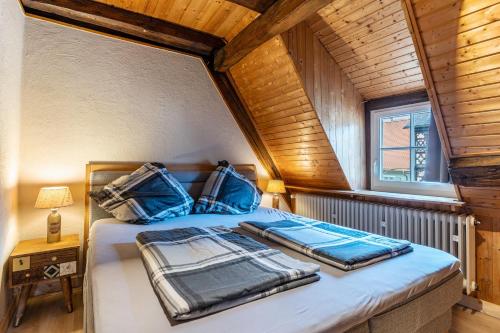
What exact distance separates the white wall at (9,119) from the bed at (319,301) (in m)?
0.78

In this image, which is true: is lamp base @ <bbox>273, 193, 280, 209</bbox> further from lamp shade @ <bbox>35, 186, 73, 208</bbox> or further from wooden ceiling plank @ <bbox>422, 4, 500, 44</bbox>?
wooden ceiling plank @ <bbox>422, 4, 500, 44</bbox>

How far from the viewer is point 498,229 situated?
2.06 meters

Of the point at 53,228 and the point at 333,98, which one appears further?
the point at 333,98

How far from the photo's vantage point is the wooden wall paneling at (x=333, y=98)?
8.22 ft

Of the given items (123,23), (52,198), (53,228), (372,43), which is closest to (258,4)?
(372,43)

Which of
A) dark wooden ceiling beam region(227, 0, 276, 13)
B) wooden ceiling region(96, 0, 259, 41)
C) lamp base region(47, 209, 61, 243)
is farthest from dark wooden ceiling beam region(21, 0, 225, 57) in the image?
lamp base region(47, 209, 61, 243)

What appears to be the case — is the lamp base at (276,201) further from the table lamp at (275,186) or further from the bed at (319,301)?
the bed at (319,301)

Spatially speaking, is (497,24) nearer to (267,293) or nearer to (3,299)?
(267,293)

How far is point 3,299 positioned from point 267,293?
194 centimetres

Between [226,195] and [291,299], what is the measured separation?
1914mm

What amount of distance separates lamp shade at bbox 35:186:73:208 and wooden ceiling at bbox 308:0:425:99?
2.58m

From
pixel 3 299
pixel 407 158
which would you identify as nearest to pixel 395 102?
pixel 407 158

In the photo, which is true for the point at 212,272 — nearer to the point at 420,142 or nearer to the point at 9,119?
the point at 9,119

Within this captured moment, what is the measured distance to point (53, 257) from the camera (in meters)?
2.02
